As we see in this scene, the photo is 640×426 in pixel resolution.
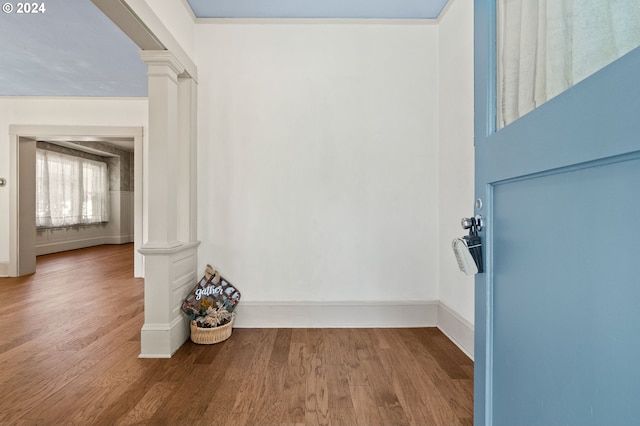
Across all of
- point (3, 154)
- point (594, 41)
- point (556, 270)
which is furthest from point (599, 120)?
point (3, 154)

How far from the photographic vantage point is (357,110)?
245 cm

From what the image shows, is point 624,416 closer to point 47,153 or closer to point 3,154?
point 3,154

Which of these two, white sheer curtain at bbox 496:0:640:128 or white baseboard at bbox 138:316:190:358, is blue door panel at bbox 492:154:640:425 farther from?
white baseboard at bbox 138:316:190:358

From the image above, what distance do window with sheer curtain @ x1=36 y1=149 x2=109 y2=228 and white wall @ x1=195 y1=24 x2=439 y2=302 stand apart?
628 centimetres

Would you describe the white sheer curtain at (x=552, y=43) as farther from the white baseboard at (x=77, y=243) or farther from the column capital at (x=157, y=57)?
the white baseboard at (x=77, y=243)

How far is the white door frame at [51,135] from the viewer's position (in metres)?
4.25

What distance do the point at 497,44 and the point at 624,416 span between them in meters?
0.95

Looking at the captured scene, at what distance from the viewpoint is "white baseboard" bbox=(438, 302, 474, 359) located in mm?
1940

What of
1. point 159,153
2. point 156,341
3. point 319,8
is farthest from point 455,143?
point 156,341

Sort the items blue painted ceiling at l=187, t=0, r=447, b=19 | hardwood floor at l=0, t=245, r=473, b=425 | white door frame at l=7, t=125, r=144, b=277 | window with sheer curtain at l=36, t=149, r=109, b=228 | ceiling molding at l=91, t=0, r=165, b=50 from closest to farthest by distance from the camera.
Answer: hardwood floor at l=0, t=245, r=473, b=425, ceiling molding at l=91, t=0, r=165, b=50, blue painted ceiling at l=187, t=0, r=447, b=19, white door frame at l=7, t=125, r=144, b=277, window with sheer curtain at l=36, t=149, r=109, b=228

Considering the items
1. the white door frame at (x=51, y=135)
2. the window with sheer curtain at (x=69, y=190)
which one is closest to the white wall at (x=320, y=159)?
the white door frame at (x=51, y=135)

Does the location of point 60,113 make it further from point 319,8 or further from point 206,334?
point 206,334

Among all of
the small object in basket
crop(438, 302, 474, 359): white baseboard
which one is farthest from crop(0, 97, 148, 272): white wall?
crop(438, 302, 474, 359): white baseboard

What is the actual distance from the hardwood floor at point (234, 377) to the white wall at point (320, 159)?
0.46 metres
